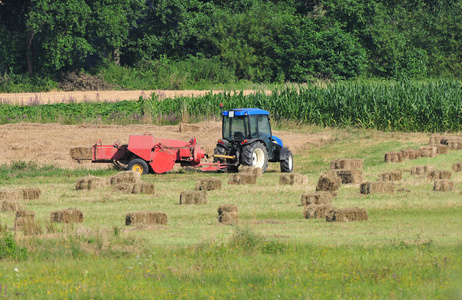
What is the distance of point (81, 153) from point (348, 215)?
1191 centimetres

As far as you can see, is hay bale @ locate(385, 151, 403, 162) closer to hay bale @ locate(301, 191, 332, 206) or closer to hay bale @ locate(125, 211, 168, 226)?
hay bale @ locate(301, 191, 332, 206)

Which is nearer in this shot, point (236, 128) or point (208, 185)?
point (208, 185)

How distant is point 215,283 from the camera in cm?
1038

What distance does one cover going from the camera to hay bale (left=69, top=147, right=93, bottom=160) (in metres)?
24.3

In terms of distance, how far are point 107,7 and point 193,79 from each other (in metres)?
9.78

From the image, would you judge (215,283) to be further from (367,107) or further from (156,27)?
(156,27)

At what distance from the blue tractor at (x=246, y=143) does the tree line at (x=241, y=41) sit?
3168 cm

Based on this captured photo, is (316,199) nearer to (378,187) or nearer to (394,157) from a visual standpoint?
(378,187)

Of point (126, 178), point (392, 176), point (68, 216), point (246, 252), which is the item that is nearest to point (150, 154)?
point (126, 178)

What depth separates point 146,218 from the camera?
588 inches

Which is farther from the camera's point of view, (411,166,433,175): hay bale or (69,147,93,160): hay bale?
(69,147,93,160): hay bale

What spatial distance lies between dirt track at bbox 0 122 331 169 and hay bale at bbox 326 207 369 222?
44.2ft

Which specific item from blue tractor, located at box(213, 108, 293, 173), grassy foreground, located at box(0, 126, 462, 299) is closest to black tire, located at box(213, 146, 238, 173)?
blue tractor, located at box(213, 108, 293, 173)

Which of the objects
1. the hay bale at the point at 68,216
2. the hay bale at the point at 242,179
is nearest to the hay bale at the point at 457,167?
the hay bale at the point at 242,179
